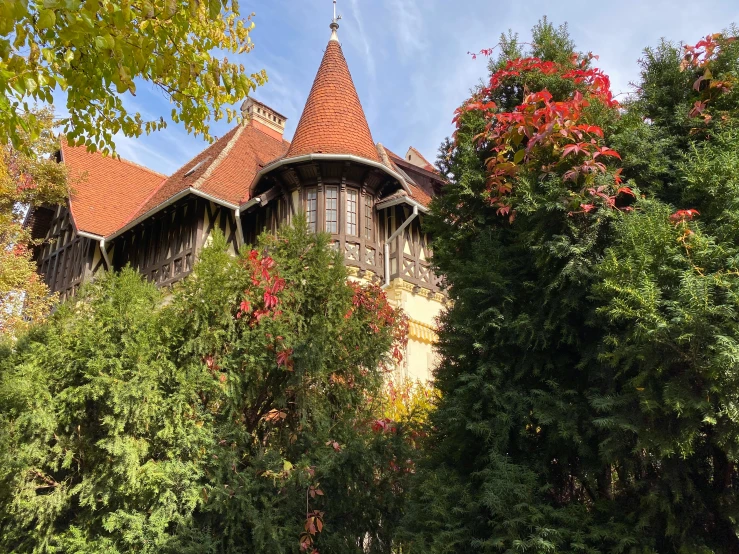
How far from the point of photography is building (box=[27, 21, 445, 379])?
530 inches

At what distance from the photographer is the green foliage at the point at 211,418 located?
15.9ft

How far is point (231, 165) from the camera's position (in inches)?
633

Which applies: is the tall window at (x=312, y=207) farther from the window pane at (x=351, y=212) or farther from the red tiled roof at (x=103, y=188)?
the red tiled roof at (x=103, y=188)

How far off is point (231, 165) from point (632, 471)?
46.9 ft

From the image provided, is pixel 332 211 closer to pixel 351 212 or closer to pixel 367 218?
pixel 351 212

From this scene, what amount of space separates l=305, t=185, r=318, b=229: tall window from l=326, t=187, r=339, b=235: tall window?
264 millimetres

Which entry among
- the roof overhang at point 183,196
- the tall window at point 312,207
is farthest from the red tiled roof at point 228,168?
the tall window at point 312,207

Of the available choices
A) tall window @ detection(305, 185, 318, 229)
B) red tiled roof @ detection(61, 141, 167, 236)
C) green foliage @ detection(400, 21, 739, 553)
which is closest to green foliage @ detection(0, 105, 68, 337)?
red tiled roof @ detection(61, 141, 167, 236)

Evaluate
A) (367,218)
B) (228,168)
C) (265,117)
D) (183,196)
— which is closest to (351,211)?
(367,218)

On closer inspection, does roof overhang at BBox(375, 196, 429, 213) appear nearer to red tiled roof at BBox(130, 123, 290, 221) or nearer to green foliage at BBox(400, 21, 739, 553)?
red tiled roof at BBox(130, 123, 290, 221)

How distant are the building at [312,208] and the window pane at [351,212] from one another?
22 mm

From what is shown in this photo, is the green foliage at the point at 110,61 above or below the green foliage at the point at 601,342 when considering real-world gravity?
above

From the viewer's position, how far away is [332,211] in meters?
13.4

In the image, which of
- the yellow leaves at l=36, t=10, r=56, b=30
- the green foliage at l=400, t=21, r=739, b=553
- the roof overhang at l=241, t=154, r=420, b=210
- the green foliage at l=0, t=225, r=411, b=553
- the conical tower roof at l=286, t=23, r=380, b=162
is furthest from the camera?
the conical tower roof at l=286, t=23, r=380, b=162
